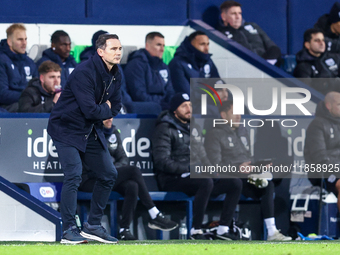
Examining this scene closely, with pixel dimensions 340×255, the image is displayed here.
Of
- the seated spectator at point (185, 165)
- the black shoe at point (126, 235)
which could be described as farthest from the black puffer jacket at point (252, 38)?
the black shoe at point (126, 235)

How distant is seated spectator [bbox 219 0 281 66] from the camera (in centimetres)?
1169

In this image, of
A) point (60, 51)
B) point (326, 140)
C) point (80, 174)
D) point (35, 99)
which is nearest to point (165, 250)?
point (80, 174)

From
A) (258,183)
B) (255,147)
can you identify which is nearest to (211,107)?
(255,147)

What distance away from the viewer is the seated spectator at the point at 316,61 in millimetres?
10953

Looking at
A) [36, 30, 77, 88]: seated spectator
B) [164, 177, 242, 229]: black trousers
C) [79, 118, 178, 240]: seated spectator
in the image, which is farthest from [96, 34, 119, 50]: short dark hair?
[36, 30, 77, 88]: seated spectator

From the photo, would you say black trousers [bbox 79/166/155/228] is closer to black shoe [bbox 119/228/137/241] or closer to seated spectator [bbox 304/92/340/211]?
black shoe [bbox 119/228/137/241]

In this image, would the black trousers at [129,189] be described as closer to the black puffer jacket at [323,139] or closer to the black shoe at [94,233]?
the black shoe at [94,233]

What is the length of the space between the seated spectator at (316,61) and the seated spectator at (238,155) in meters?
2.48

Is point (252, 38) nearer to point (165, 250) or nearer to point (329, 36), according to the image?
point (329, 36)

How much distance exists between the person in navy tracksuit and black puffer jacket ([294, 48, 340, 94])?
5.37 m

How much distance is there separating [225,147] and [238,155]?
0.20m

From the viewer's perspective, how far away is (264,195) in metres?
8.37

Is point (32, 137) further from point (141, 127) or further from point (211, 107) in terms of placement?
point (211, 107)

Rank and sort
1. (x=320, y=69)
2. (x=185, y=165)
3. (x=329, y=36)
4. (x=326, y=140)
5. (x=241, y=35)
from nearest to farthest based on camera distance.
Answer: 1. (x=185, y=165)
2. (x=326, y=140)
3. (x=320, y=69)
4. (x=241, y=35)
5. (x=329, y=36)
